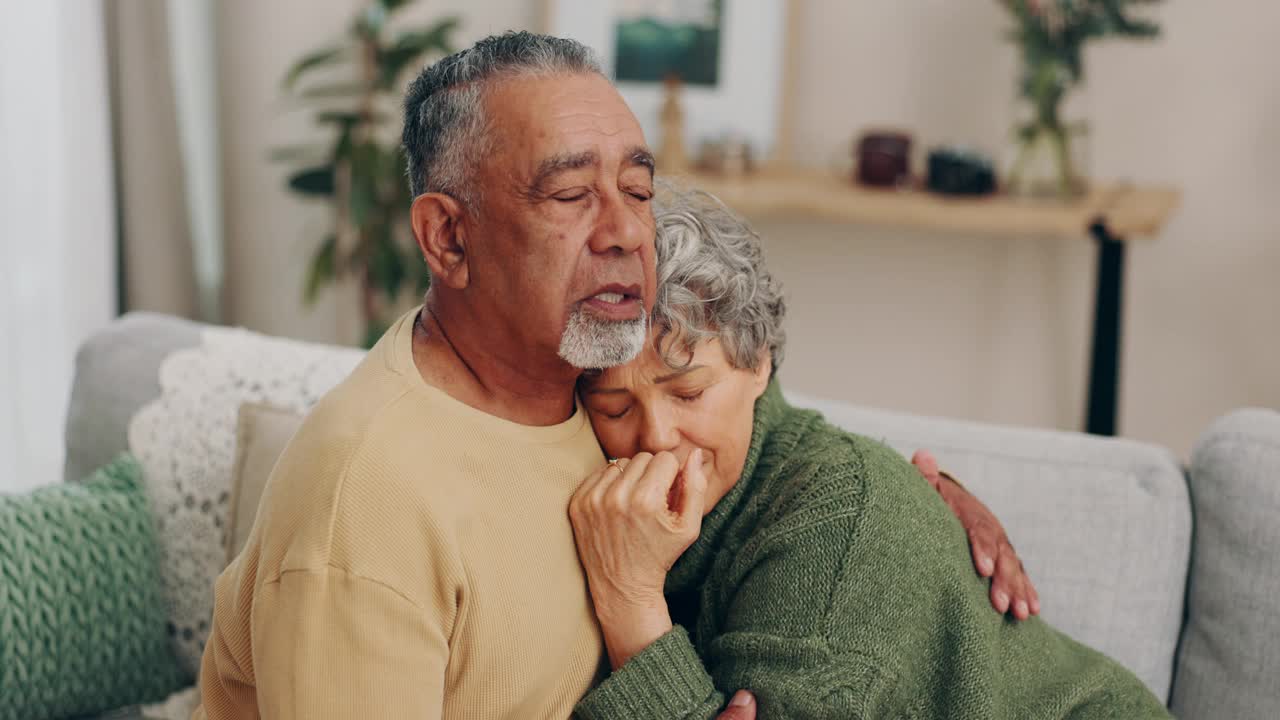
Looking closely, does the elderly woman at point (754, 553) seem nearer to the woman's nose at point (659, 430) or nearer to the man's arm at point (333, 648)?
the woman's nose at point (659, 430)

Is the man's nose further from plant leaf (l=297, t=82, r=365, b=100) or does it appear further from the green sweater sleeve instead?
plant leaf (l=297, t=82, r=365, b=100)

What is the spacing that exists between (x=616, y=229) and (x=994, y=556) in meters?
0.63

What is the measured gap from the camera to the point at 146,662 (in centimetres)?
177

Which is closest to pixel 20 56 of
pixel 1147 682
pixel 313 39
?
pixel 313 39

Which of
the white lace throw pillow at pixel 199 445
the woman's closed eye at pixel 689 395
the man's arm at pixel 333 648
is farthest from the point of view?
the white lace throw pillow at pixel 199 445

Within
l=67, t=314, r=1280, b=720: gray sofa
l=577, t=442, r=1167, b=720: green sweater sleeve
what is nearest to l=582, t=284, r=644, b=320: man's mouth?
l=577, t=442, r=1167, b=720: green sweater sleeve

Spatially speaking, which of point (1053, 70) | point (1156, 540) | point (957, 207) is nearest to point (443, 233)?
→ point (1156, 540)

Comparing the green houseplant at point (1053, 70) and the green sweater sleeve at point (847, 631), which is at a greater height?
the green houseplant at point (1053, 70)

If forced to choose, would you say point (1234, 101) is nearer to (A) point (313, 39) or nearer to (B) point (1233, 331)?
(B) point (1233, 331)

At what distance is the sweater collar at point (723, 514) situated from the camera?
137 centimetres

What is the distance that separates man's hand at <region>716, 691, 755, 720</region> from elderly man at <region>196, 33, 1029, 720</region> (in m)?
0.17

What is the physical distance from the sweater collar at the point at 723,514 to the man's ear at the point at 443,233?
415 mm

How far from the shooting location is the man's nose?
1.11 m

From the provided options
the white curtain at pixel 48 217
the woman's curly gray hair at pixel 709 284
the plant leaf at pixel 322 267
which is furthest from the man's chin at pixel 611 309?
the plant leaf at pixel 322 267
